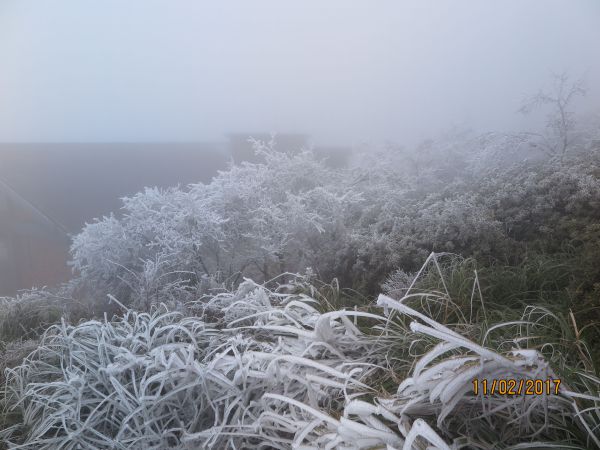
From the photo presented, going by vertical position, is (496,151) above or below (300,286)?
above

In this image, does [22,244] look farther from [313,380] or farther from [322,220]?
[313,380]

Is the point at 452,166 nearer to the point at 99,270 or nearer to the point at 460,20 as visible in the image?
the point at 460,20

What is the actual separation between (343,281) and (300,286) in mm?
173

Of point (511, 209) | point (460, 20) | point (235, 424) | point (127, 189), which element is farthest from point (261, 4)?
Answer: point (235, 424)

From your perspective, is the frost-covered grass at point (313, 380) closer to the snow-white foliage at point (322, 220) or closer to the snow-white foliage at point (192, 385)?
the snow-white foliage at point (192, 385)

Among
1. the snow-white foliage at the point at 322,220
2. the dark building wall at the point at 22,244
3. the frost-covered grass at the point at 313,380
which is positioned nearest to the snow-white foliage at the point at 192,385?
the frost-covered grass at the point at 313,380

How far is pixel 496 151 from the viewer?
72.2 inches
